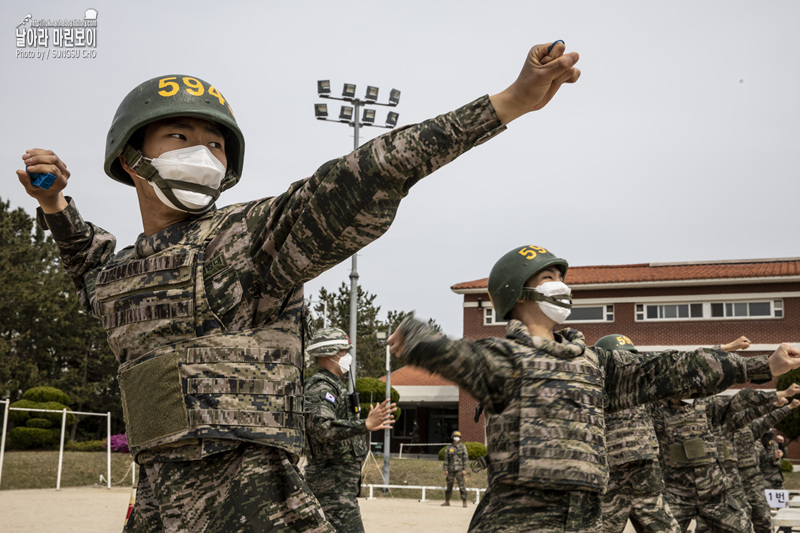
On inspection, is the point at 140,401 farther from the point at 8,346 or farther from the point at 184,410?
the point at 8,346

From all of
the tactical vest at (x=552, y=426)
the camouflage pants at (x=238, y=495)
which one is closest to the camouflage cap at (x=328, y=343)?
the tactical vest at (x=552, y=426)

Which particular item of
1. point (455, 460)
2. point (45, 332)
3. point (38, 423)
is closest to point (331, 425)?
point (455, 460)

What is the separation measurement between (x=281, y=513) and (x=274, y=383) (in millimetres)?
449

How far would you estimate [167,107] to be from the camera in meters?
3.22

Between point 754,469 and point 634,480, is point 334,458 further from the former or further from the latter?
point 754,469

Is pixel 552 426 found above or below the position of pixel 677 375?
below

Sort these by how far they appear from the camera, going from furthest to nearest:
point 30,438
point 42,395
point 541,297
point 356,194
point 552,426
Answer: point 42,395 → point 30,438 → point 541,297 → point 552,426 → point 356,194

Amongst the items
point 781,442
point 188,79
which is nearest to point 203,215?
point 188,79

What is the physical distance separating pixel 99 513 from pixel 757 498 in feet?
44.7

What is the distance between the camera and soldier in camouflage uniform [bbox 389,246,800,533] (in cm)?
479

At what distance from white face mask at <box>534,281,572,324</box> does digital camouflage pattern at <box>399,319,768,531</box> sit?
252mm

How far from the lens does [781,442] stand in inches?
1164

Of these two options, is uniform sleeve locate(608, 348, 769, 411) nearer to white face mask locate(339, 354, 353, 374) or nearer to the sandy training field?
white face mask locate(339, 354, 353, 374)

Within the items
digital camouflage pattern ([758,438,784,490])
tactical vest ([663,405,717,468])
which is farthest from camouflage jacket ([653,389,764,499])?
digital camouflage pattern ([758,438,784,490])
